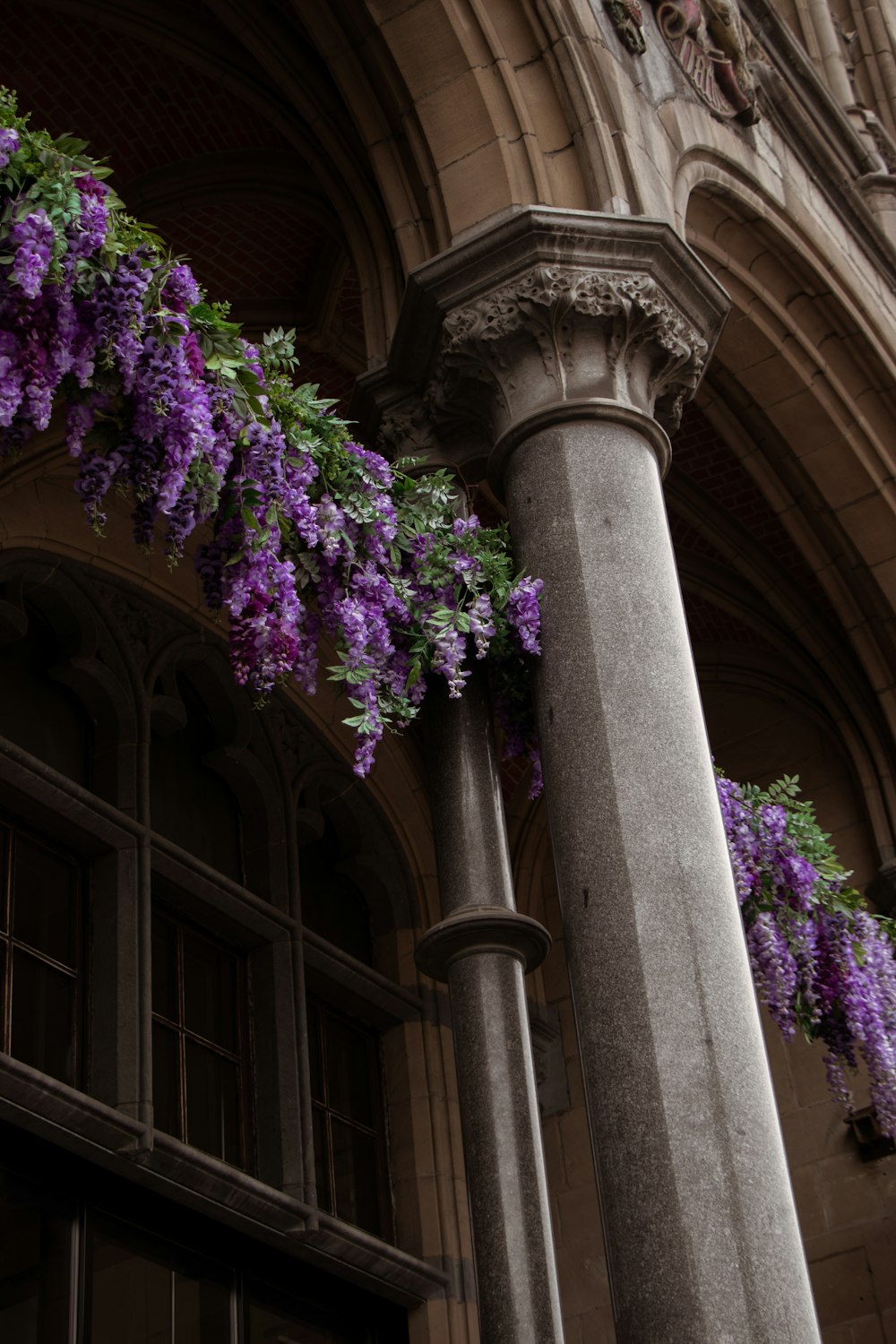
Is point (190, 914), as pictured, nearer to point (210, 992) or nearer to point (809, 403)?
point (210, 992)

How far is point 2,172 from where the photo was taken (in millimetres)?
3809

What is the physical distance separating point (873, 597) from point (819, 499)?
60 cm

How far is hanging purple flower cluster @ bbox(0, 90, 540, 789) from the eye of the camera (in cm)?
385

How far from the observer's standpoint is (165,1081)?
25.0 ft

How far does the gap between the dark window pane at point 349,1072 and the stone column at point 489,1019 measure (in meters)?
3.94

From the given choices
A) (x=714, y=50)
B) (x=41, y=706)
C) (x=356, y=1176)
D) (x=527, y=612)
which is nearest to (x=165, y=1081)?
(x=356, y=1176)

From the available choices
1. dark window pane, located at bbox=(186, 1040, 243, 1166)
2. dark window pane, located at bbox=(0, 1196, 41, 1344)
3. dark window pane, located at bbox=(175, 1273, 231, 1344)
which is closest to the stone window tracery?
dark window pane, located at bbox=(186, 1040, 243, 1166)

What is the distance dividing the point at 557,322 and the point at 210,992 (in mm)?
4034

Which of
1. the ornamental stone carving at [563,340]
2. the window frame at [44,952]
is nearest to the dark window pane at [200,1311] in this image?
the window frame at [44,952]

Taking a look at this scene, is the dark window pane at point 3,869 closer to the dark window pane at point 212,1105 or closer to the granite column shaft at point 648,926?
the dark window pane at point 212,1105

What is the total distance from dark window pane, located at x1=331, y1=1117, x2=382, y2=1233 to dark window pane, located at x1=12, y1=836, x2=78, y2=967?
5.82 feet

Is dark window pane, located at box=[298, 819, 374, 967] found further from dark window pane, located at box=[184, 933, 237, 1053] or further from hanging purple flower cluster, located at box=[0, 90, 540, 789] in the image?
hanging purple flower cluster, located at box=[0, 90, 540, 789]

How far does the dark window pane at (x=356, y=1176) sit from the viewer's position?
8.44 m

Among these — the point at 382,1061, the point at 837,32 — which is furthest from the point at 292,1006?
the point at 837,32
